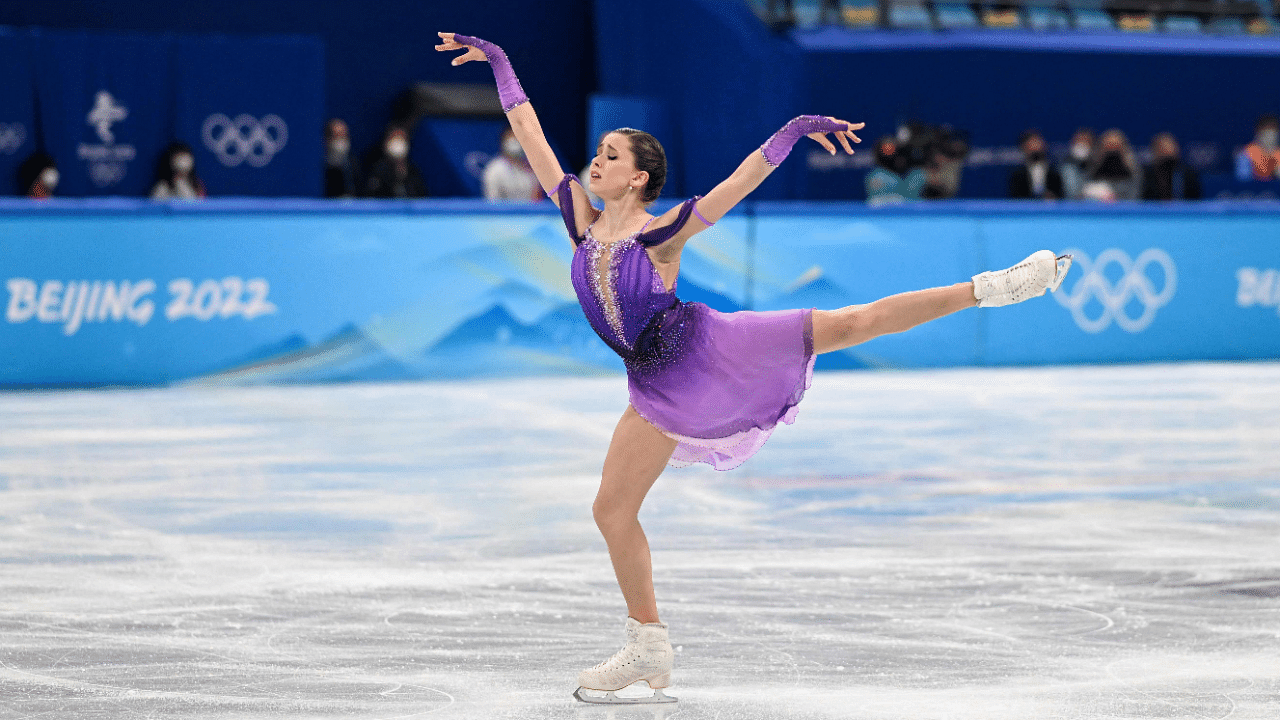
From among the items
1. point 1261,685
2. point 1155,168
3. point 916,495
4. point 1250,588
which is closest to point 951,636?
point 1261,685

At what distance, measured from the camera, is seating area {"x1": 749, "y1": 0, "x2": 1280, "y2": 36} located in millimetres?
18297

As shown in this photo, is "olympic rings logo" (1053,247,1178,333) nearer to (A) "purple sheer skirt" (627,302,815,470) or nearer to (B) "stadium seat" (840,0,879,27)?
(B) "stadium seat" (840,0,879,27)

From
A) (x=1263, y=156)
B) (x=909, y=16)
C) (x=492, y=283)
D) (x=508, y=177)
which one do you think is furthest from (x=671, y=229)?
(x=909, y=16)

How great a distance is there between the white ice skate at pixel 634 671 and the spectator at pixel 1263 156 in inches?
588

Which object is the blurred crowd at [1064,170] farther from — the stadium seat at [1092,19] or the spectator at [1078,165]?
the stadium seat at [1092,19]

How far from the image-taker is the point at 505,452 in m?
8.11

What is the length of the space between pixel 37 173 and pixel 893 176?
8416 millimetres

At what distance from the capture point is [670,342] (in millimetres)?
3775

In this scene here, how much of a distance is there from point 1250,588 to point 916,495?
201 centimetres

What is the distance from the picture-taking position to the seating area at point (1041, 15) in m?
18.3

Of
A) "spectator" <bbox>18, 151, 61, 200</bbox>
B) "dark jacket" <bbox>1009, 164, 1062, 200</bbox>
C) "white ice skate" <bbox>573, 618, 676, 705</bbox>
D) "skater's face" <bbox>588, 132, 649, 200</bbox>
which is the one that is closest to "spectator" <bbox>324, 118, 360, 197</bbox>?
"spectator" <bbox>18, 151, 61, 200</bbox>

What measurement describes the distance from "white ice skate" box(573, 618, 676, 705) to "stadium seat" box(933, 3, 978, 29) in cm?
1596

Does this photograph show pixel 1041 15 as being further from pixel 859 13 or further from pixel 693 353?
pixel 693 353

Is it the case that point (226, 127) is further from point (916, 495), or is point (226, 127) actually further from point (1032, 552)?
point (1032, 552)
